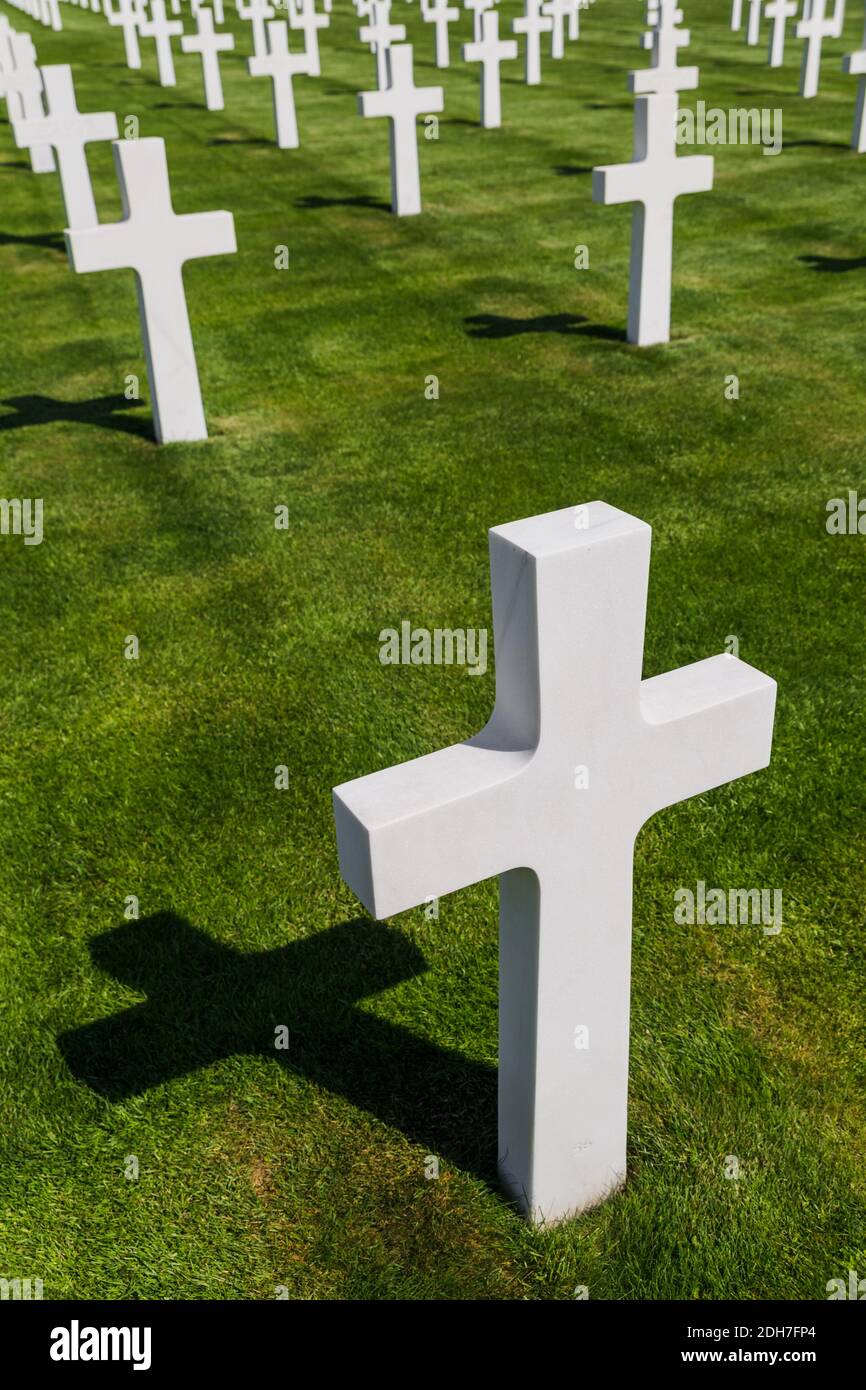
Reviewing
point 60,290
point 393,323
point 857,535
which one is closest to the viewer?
point 857,535

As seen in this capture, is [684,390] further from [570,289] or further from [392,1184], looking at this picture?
[392,1184]

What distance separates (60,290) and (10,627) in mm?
6689

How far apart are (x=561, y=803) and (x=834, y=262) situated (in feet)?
33.3

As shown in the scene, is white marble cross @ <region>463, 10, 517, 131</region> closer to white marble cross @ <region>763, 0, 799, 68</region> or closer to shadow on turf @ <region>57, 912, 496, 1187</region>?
white marble cross @ <region>763, 0, 799, 68</region>

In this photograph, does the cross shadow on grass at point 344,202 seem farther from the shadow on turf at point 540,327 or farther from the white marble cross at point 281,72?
the shadow on turf at point 540,327

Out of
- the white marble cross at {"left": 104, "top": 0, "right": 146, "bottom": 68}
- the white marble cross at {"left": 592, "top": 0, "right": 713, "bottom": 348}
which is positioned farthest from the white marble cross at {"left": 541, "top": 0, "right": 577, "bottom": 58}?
the white marble cross at {"left": 592, "top": 0, "right": 713, "bottom": 348}

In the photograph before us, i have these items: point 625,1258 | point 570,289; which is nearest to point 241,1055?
point 625,1258

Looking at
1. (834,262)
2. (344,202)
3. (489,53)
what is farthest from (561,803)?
(489,53)

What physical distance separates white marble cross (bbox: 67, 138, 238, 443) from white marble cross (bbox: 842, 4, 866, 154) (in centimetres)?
860

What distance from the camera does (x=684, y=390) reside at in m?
8.48

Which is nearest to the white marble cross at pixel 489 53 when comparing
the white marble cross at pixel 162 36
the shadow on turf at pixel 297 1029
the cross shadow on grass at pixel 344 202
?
the cross shadow on grass at pixel 344 202

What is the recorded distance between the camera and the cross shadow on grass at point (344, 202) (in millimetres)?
14133

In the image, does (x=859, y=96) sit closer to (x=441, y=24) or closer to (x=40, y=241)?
(x=40, y=241)

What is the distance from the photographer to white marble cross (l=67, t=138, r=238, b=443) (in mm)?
7609
